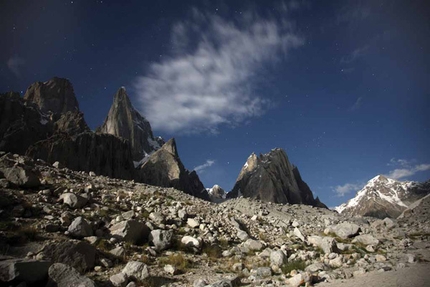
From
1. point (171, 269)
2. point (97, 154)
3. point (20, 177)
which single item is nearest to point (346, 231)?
point (171, 269)

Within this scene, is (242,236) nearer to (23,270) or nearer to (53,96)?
(23,270)

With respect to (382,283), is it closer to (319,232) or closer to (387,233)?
(319,232)

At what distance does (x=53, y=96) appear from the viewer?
476ft

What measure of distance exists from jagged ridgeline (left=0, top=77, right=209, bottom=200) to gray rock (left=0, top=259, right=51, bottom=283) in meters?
24.4

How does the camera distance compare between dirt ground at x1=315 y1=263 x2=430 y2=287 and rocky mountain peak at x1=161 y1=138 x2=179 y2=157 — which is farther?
rocky mountain peak at x1=161 y1=138 x2=179 y2=157

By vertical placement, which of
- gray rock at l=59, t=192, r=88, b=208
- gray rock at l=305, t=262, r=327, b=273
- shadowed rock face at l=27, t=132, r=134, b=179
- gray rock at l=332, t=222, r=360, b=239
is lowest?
gray rock at l=305, t=262, r=327, b=273

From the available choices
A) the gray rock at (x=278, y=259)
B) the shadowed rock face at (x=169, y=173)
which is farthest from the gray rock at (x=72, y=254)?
the shadowed rock face at (x=169, y=173)

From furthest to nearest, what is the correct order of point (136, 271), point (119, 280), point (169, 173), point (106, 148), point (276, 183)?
point (276, 183) < point (169, 173) < point (106, 148) < point (136, 271) < point (119, 280)

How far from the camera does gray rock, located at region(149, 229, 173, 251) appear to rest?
10141 mm

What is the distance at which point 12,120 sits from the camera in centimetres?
8612

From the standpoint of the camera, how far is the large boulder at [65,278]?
19.0 ft

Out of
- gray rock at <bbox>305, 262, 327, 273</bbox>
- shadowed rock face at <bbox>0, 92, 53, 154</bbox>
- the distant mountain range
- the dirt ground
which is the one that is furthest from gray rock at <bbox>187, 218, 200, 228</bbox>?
shadowed rock face at <bbox>0, 92, 53, 154</bbox>

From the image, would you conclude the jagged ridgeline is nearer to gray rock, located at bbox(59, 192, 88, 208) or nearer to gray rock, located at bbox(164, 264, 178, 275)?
gray rock, located at bbox(59, 192, 88, 208)

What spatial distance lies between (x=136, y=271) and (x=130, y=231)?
2913mm
